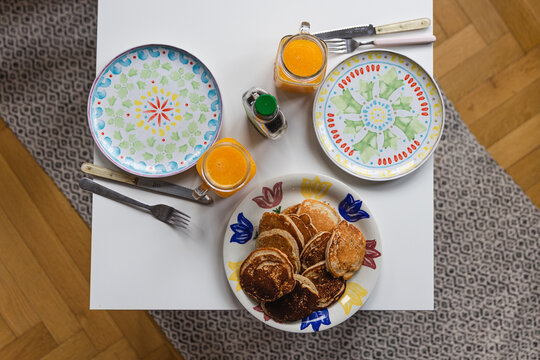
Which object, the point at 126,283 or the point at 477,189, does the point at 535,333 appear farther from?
the point at 126,283

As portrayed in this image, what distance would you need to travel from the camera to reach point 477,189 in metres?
1.44

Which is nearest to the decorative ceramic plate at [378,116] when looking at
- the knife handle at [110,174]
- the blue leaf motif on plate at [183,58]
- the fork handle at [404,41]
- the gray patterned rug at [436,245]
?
the fork handle at [404,41]

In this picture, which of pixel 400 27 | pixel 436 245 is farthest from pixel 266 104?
pixel 436 245

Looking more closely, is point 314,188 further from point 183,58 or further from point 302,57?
point 183,58

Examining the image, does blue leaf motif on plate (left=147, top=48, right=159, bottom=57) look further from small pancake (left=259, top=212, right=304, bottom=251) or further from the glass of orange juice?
small pancake (left=259, top=212, right=304, bottom=251)

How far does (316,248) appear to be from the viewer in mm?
855

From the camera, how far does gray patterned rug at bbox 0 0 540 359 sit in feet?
4.62

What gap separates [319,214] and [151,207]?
32 centimetres

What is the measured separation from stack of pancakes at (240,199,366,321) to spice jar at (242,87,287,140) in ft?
0.48

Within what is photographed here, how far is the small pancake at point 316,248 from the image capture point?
0.85 meters

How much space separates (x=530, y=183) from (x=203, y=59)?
1.12 meters

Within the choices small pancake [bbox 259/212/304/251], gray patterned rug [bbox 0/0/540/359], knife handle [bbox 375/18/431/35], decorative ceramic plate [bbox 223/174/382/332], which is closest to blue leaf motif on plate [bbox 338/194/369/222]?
decorative ceramic plate [bbox 223/174/382/332]

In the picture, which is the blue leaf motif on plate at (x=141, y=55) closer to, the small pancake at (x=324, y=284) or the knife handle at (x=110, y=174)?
the knife handle at (x=110, y=174)

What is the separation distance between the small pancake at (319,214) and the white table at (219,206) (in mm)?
71
